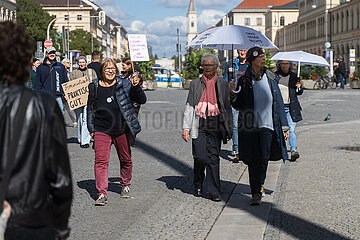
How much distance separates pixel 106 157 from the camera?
24.6 ft

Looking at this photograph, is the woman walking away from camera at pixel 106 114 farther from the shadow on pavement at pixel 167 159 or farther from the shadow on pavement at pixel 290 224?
the shadow on pavement at pixel 167 159

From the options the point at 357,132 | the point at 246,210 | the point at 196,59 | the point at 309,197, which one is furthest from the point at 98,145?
the point at 196,59

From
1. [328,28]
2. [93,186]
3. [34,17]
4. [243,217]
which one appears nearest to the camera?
[243,217]

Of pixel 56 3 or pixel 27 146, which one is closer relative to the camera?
pixel 27 146

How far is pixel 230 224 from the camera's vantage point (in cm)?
A: 623

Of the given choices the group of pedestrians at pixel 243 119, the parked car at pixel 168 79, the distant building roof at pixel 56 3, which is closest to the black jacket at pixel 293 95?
the group of pedestrians at pixel 243 119

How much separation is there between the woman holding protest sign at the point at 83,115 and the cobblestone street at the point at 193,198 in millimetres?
238

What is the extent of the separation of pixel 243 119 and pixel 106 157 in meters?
1.60

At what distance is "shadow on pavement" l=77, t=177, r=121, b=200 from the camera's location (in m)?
8.10

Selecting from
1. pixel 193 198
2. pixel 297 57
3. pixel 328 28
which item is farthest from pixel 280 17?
pixel 193 198

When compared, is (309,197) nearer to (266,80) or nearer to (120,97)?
(266,80)

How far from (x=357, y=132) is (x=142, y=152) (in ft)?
18.1

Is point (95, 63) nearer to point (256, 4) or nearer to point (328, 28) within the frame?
point (328, 28)

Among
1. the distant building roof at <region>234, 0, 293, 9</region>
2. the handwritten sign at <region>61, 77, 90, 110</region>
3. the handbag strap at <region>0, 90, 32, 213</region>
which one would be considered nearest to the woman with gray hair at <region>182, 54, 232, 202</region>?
the handwritten sign at <region>61, 77, 90, 110</region>
